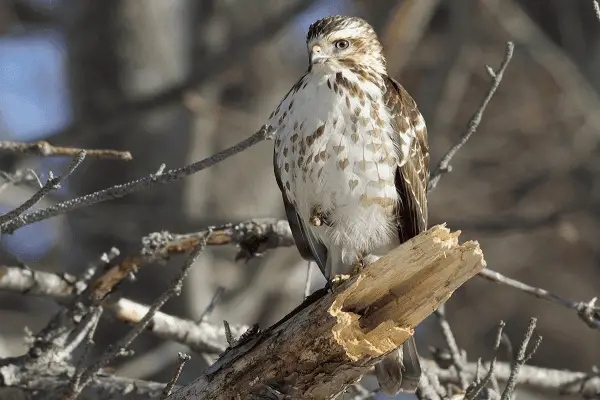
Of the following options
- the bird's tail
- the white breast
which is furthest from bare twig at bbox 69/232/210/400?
the bird's tail

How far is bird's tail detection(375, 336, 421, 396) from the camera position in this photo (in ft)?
13.1

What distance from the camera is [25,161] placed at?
21.3 ft

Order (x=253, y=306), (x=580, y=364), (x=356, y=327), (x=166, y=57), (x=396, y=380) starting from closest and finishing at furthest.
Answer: (x=356, y=327), (x=396, y=380), (x=253, y=306), (x=166, y=57), (x=580, y=364)

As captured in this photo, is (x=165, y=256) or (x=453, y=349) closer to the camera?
(x=453, y=349)

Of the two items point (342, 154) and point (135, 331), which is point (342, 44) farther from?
point (135, 331)

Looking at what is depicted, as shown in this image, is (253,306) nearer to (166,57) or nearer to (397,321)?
(166,57)

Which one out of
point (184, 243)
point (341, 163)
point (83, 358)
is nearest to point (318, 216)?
point (341, 163)

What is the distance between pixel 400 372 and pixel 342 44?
1345 millimetres

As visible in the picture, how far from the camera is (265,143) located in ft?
28.1

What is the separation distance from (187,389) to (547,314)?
6.86 meters

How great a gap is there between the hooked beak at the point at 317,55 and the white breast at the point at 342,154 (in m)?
0.04

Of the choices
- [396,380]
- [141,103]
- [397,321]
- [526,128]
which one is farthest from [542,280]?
[397,321]

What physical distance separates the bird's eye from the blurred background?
1.80 meters

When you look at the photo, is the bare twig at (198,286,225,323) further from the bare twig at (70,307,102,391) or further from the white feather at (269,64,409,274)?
the bare twig at (70,307,102,391)
